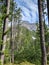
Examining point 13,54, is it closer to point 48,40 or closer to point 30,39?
point 48,40

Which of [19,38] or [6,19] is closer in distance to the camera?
[6,19]

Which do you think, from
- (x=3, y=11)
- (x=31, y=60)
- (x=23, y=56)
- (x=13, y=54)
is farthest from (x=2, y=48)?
(x=13, y=54)

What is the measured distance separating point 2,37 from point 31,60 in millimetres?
19494

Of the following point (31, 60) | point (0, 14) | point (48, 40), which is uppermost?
point (0, 14)

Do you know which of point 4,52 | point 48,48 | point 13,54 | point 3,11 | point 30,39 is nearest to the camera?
point 4,52

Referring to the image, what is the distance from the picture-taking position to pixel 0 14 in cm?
926

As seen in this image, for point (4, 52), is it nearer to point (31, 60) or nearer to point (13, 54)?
point (31, 60)

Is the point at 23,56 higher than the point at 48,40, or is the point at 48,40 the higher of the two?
the point at 48,40

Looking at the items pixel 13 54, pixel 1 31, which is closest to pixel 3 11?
pixel 1 31

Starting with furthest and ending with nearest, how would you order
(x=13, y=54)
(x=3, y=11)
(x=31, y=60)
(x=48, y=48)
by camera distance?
(x=48, y=48) → (x=13, y=54) → (x=31, y=60) → (x=3, y=11)

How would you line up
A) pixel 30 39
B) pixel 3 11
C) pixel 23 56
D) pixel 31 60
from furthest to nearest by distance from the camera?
pixel 30 39 < pixel 23 56 < pixel 31 60 < pixel 3 11

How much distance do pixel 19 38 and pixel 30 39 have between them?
10.5ft

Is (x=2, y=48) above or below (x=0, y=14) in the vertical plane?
below

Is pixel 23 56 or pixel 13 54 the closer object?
pixel 23 56
